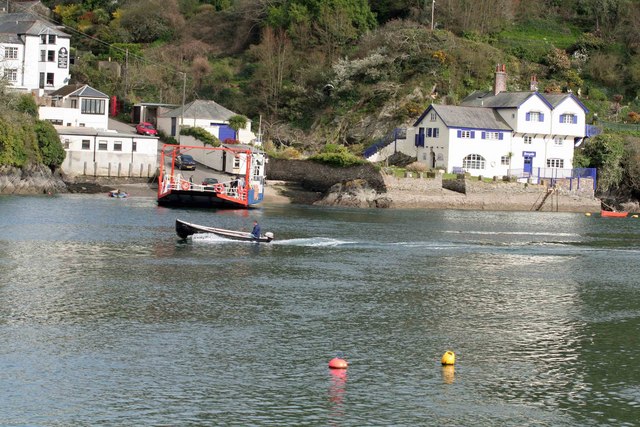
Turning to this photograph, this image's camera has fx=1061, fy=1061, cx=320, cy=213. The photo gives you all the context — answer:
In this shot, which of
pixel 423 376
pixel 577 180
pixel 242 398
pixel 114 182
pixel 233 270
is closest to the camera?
pixel 242 398

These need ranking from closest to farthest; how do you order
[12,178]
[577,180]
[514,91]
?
1. [12,178]
2. [577,180]
3. [514,91]

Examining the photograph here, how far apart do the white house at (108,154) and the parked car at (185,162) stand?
2.41m

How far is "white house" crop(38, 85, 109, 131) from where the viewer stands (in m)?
97.2

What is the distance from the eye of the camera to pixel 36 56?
106 meters

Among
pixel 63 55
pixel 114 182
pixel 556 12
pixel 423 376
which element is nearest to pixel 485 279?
pixel 423 376

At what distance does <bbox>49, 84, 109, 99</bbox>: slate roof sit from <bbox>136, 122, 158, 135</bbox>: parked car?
4.14 meters

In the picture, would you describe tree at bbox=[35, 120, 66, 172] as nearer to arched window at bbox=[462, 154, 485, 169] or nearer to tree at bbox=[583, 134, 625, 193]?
arched window at bbox=[462, 154, 485, 169]

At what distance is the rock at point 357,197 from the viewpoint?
285ft

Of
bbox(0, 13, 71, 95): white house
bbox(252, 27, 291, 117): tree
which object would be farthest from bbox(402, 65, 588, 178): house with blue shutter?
bbox(0, 13, 71, 95): white house

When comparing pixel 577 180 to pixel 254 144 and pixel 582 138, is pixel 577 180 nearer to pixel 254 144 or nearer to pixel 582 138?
pixel 582 138

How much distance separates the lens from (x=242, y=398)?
2716 cm

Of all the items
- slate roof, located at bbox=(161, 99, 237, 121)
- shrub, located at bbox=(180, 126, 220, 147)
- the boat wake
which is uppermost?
slate roof, located at bbox=(161, 99, 237, 121)

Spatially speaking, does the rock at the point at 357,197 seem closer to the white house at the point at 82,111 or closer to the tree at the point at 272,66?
the tree at the point at 272,66

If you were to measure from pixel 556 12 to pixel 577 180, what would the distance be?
35.0 m
